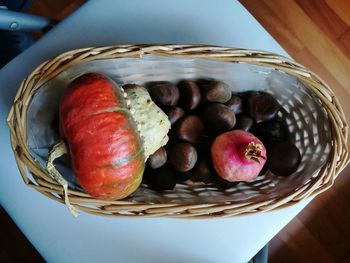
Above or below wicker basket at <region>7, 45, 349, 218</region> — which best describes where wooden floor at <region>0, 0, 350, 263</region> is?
above

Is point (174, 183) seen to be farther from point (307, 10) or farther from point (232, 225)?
point (307, 10)

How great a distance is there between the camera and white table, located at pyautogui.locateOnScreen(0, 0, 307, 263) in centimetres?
75

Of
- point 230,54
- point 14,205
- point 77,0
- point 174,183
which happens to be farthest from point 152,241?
point 77,0

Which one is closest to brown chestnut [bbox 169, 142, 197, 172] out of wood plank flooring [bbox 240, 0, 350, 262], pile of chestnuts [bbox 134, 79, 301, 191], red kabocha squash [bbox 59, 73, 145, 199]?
pile of chestnuts [bbox 134, 79, 301, 191]

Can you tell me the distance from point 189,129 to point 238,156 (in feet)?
0.35

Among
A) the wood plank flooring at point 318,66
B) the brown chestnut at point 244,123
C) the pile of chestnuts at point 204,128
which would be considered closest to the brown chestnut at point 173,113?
the pile of chestnuts at point 204,128

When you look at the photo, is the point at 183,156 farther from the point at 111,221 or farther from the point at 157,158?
the point at 111,221

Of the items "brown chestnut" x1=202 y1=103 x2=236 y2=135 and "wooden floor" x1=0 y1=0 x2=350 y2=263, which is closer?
"brown chestnut" x1=202 y1=103 x2=236 y2=135

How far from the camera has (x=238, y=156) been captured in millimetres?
658

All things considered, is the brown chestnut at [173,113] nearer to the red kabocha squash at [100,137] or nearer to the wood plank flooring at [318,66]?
the red kabocha squash at [100,137]

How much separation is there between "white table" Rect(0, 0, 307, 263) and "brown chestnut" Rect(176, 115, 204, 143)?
151 millimetres

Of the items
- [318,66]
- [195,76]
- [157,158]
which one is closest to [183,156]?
[157,158]

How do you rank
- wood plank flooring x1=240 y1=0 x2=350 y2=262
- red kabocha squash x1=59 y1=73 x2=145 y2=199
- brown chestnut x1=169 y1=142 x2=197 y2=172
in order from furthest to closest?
1. wood plank flooring x1=240 y1=0 x2=350 y2=262
2. brown chestnut x1=169 y1=142 x2=197 y2=172
3. red kabocha squash x1=59 y1=73 x2=145 y2=199

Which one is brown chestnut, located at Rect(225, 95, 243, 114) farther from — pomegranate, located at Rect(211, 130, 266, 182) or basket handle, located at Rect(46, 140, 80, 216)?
basket handle, located at Rect(46, 140, 80, 216)
